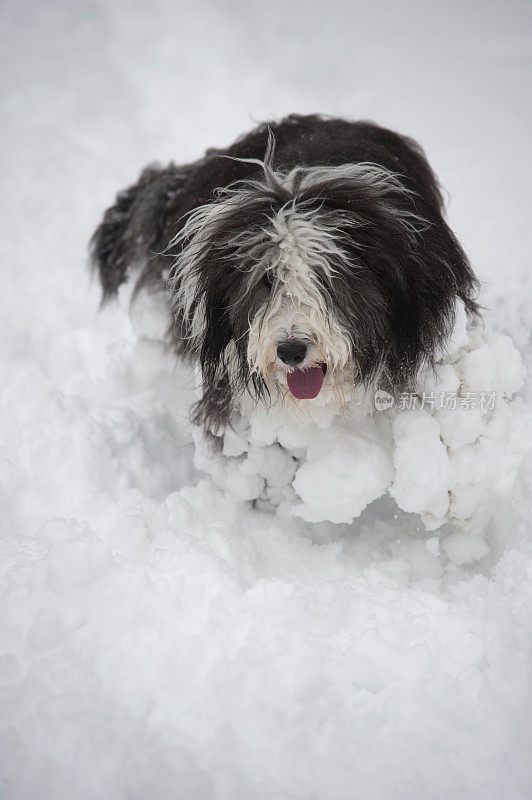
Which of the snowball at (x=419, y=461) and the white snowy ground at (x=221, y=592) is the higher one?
the snowball at (x=419, y=461)

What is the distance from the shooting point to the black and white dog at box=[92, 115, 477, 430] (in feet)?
6.14

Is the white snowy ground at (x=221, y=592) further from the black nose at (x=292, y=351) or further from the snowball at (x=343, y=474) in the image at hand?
the black nose at (x=292, y=351)

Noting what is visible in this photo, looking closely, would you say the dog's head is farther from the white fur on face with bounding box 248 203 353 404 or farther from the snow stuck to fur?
the snow stuck to fur

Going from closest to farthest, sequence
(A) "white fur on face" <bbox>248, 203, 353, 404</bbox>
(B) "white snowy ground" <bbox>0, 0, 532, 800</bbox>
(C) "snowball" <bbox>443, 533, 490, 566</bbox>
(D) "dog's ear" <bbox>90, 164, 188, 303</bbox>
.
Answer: (B) "white snowy ground" <bbox>0, 0, 532, 800</bbox>, (A) "white fur on face" <bbox>248, 203, 353, 404</bbox>, (C) "snowball" <bbox>443, 533, 490, 566</bbox>, (D) "dog's ear" <bbox>90, 164, 188, 303</bbox>

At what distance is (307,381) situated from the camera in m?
2.00

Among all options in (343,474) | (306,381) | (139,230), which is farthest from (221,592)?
(139,230)

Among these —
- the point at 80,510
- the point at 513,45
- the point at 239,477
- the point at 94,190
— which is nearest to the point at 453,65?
the point at 513,45

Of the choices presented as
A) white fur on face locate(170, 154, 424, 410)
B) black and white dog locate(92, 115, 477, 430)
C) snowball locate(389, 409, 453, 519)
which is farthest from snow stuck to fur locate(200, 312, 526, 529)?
white fur on face locate(170, 154, 424, 410)

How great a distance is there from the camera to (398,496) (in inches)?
85.7

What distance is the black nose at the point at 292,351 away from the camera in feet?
6.17

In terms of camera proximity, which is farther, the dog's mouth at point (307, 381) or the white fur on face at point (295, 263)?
the dog's mouth at point (307, 381)

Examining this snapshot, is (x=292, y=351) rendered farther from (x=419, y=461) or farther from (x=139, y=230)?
(x=139, y=230)

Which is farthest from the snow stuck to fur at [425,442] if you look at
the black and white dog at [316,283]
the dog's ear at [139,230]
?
the dog's ear at [139,230]

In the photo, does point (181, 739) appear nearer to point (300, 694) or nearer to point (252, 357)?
point (300, 694)
